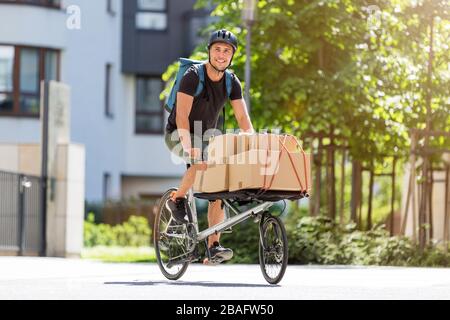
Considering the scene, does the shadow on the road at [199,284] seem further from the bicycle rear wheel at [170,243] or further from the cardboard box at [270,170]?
the cardboard box at [270,170]

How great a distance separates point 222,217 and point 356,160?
11.4 metres

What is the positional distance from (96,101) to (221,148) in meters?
31.2

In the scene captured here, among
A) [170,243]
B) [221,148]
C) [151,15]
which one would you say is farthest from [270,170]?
[151,15]

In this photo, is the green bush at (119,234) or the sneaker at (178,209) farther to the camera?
the green bush at (119,234)

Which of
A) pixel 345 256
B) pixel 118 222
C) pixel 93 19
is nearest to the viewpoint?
pixel 345 256

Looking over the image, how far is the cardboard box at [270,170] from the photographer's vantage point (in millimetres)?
10984

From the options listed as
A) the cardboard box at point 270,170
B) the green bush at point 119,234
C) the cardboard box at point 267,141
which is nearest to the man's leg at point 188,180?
the cardboard box at point 270,170

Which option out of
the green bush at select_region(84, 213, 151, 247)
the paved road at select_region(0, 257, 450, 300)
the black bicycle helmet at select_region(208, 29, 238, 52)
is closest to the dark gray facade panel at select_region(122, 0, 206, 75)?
the green bush at select_region(84, 213, 151, 247)

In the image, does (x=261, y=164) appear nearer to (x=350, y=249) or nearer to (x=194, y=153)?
(x=194, y=153)

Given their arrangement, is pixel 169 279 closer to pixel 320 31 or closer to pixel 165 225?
pixel 165 225

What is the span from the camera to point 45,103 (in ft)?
83.7

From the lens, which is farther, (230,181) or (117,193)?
(117,193)

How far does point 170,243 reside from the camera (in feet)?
39.9

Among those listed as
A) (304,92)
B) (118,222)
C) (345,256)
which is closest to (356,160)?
(304,92)
